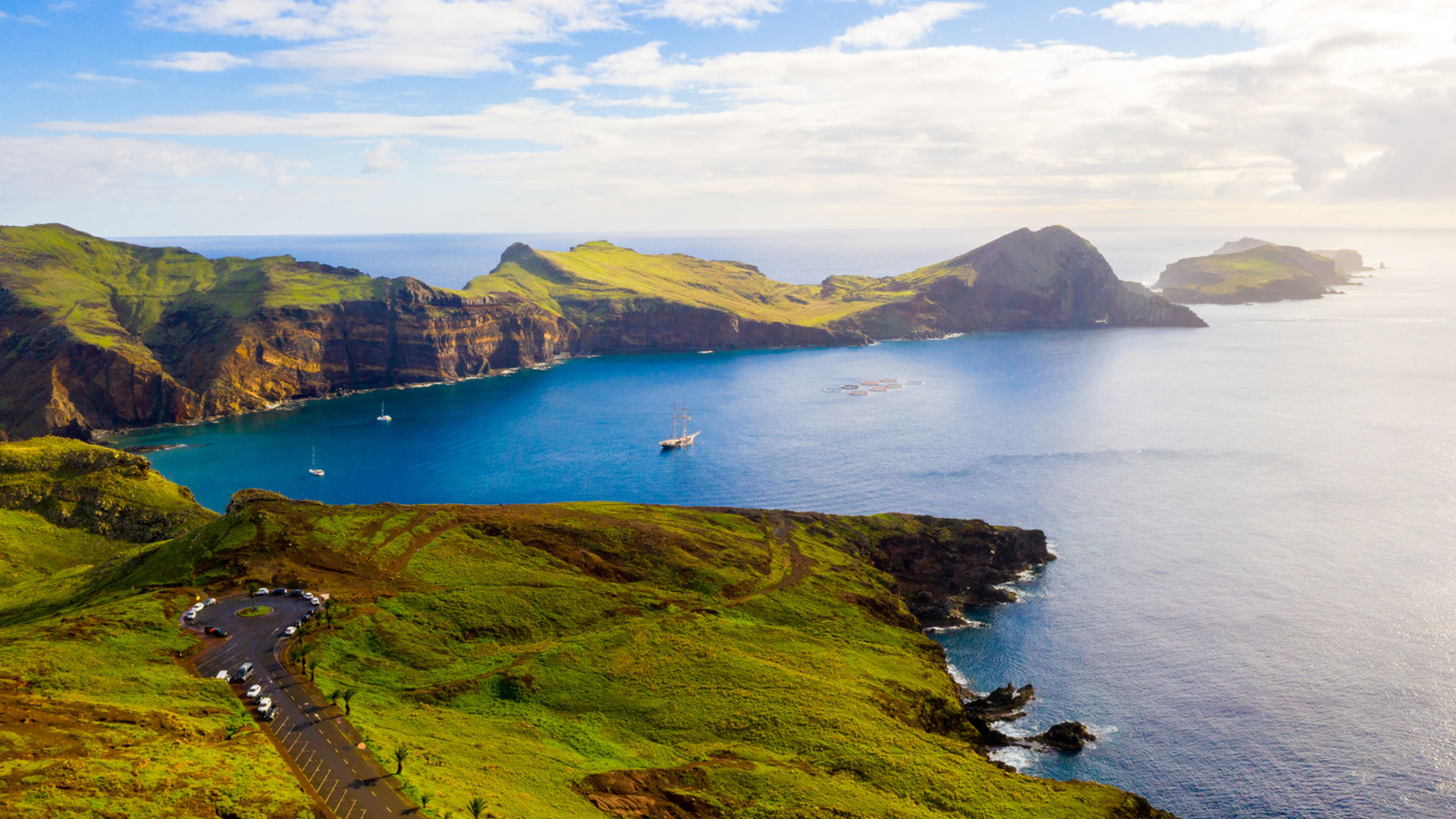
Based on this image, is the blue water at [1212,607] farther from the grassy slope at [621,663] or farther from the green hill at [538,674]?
the grassy slope at [621,663]

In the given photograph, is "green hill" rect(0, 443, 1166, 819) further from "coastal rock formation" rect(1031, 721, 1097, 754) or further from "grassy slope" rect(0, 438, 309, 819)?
"coastal rock formation" rect(1031, 721, 1097, 754)

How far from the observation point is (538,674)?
84.4m

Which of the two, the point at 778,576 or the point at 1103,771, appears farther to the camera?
the point at 778,576

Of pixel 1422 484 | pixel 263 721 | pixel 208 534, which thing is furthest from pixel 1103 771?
pixel 1422 484

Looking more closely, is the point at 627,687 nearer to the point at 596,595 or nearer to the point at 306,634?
the point at 596,595

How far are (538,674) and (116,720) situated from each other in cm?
3644

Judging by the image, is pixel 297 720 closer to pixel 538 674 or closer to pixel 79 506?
pixel 538 674

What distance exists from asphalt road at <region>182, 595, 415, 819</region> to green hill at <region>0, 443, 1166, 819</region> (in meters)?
2.13

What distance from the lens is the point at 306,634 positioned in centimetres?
8081

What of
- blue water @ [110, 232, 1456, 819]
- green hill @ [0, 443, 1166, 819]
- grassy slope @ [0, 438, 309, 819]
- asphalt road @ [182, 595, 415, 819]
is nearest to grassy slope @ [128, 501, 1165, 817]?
green hill @ [0, 443, 1166, 819]

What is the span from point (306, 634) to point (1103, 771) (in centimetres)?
8305

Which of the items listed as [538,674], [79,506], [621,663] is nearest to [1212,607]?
[621,663]

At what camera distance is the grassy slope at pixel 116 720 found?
149 feet

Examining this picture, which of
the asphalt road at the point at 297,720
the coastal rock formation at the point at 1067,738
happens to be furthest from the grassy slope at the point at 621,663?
the coastal rock formation at the point at 1067,738
